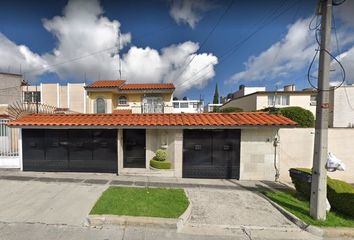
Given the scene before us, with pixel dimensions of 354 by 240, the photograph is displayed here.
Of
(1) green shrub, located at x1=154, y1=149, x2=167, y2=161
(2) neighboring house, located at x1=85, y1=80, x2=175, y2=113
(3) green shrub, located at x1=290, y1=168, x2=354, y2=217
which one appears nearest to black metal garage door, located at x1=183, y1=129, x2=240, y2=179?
(1) green shrub, located at x1=154, y1=149, x2=167, y2=161

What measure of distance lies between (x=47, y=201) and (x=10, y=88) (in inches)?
1030

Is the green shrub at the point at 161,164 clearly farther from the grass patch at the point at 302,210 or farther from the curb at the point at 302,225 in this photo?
the curb at the point at 302,225

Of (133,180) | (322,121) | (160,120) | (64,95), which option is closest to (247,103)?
(160,120)

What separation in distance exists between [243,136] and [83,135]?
8.01m

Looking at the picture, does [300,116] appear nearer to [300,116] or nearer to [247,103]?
[300,116]

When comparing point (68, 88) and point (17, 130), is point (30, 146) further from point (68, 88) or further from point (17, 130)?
point (68, 88)

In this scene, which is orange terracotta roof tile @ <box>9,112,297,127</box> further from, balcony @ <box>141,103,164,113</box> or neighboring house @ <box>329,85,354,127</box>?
neighboring house @ <box>329,85,354,127</box>

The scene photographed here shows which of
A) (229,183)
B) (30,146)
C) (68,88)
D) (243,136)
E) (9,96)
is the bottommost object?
(229,183)

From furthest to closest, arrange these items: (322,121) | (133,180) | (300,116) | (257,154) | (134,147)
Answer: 1. (300,116)
2. (134,147)
3. (257,154)
4. (133,180)
5. (322,121)

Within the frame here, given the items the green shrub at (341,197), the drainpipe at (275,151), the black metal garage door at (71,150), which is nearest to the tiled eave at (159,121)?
the black metal garage door at (71,150)

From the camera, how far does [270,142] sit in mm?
9352

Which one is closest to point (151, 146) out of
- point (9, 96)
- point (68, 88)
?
point (9, 96)

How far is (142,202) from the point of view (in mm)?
6090

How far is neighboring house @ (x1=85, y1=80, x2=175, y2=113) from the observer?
61.3ft
